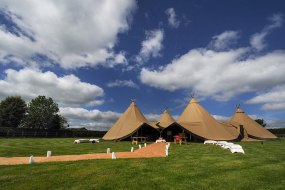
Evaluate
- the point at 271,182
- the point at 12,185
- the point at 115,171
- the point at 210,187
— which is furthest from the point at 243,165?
the point at 12,185

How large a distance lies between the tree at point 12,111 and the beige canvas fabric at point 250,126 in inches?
2277

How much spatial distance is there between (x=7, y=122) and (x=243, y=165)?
7323cm

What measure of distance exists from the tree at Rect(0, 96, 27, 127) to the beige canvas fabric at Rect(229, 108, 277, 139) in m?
57.8

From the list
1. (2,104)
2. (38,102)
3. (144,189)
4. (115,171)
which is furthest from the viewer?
(38,102)

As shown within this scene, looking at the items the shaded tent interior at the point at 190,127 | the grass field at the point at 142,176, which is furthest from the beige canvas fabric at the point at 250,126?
the grass field at the point at 142,176

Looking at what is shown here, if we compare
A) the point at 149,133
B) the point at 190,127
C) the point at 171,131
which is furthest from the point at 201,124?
the point at 149,133

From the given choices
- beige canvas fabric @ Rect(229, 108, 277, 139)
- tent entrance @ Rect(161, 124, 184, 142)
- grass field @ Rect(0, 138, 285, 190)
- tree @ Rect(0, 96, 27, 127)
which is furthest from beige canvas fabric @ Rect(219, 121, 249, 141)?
tree @ Rect(0, 96, 27, 127)

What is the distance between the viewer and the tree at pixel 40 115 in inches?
2995

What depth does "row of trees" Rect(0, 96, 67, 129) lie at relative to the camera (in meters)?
71.8

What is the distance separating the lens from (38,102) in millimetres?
78250

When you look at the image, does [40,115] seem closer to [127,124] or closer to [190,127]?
[127,124]

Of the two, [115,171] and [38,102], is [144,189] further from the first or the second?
[38,102]

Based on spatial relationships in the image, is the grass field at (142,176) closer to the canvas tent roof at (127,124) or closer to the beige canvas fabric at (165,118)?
the canvas tent roof at (127,124)

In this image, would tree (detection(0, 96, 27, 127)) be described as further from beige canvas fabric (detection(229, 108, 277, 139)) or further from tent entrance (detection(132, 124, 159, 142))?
beige canvas fabric (detection(229, 108, 277, 139))
